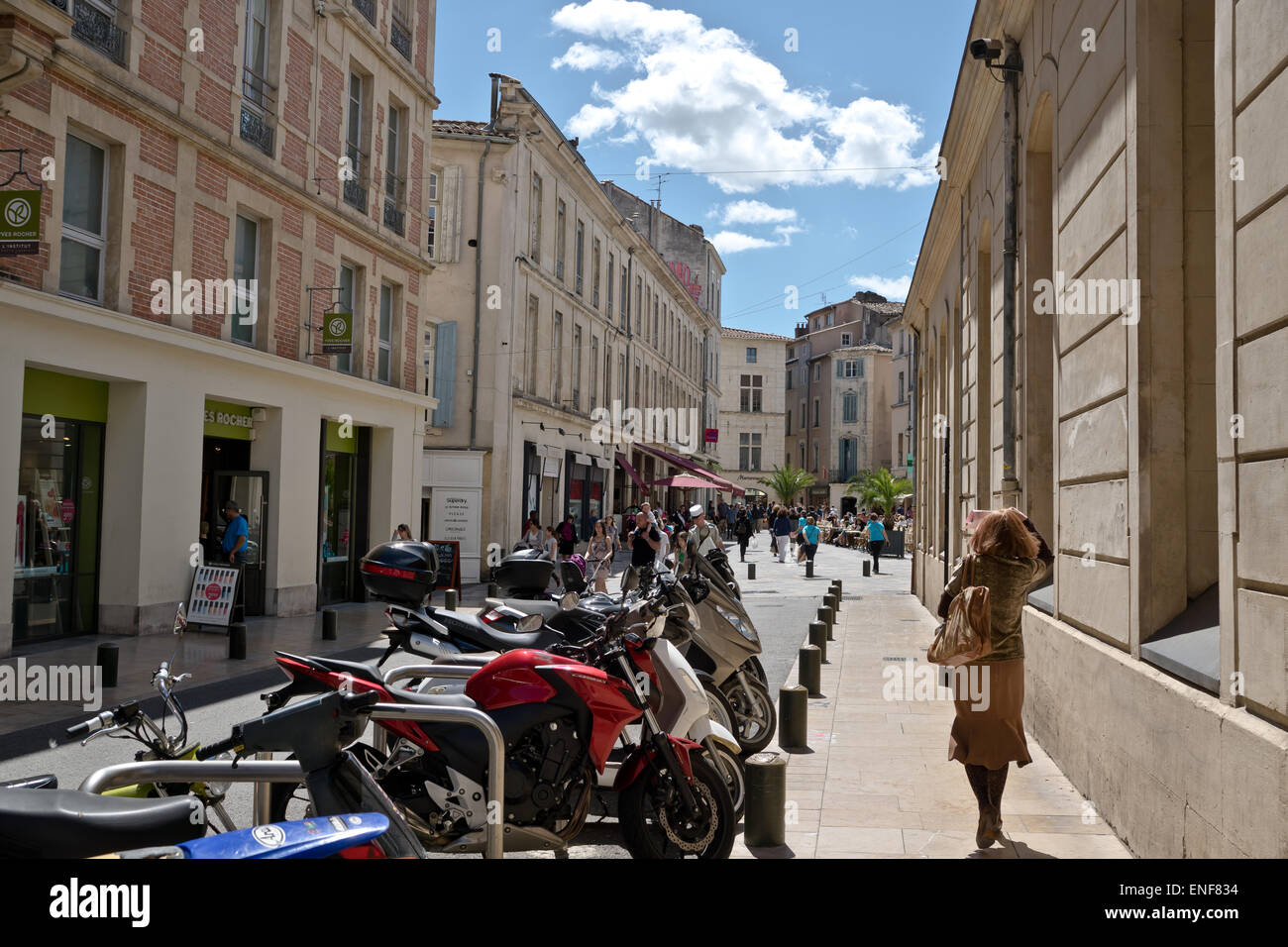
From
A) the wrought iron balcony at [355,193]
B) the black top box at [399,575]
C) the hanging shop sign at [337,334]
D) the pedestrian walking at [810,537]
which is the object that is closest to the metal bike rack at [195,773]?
the black top box at [399,575]

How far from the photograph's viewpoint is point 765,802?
4918mm

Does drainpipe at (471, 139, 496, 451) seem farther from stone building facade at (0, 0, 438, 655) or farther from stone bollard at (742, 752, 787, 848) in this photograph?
stone bollard at (742, 752, 787, 848)

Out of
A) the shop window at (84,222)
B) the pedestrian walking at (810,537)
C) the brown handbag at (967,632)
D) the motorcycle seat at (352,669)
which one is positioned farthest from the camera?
the pedestrian walking at (810,537)

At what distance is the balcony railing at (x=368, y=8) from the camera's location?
17.7 m

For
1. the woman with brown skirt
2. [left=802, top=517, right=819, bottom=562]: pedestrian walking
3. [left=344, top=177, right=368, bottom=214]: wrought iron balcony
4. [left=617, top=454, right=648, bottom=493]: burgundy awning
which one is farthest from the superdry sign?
the woman with brown skirt

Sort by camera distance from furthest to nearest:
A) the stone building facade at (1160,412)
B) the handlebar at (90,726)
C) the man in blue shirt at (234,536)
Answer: the man in blue shirt at (234,536) → the stone building facade at (1160,412) → the handlebar at (90,726)

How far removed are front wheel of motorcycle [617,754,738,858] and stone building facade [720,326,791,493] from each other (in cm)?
6642

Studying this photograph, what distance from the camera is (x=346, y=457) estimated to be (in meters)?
18.5

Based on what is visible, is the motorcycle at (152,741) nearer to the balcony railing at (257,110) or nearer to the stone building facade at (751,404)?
the balcony railing at (257,110)

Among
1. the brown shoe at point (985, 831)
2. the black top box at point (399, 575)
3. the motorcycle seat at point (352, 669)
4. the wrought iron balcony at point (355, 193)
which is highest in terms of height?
the wrought iron balcony at point (355, 193)

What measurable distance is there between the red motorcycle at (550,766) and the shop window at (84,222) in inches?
391

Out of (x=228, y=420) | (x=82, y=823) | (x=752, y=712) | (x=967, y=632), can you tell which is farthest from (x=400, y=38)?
(x=82, y=823)
